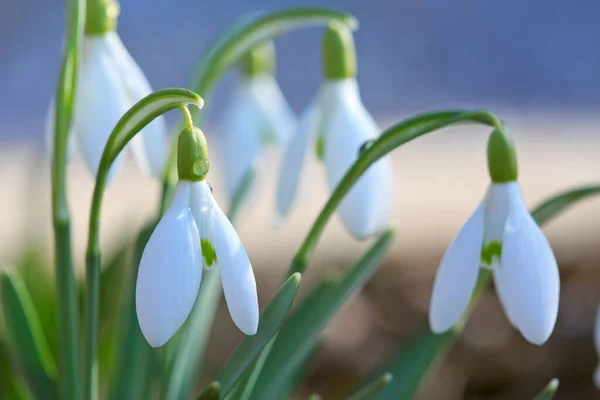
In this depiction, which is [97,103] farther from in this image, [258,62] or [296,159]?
[258,62]

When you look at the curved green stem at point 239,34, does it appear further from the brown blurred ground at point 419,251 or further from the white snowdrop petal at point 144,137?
the brown blurred ground at point 419,251

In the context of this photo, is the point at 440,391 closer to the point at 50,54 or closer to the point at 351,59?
the point at 351,59

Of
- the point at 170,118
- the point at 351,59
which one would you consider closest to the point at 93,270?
the point at 351,59

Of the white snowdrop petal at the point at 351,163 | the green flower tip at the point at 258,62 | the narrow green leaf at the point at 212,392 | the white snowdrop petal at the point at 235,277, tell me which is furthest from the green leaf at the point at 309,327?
the green flower tip at the point at 258,62

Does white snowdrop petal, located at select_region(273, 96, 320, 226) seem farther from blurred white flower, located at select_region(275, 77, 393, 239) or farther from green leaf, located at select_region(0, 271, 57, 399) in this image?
green leaf, located at select_region(0, 271, 57, 399)

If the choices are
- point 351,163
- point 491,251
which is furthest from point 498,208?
point 351,163

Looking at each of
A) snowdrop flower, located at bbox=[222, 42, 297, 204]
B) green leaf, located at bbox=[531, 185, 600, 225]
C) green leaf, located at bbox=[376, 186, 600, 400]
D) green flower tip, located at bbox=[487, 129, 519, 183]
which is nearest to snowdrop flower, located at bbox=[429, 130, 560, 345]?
green flower tip, located at bbox=[487, 129, 519, 183]
